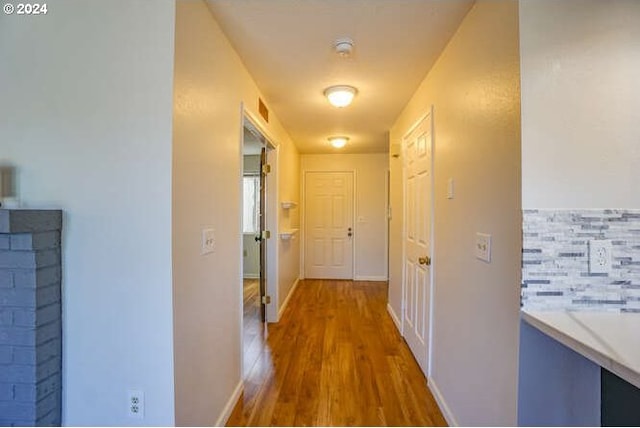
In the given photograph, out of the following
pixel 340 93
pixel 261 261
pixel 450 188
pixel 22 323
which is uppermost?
pixel 340 93

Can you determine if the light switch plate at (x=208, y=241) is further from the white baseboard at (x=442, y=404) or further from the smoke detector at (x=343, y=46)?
the white baseboard at (x=442, y=404)

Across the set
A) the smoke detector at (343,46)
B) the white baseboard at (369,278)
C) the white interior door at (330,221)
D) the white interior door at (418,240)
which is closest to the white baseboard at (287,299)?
the white interior door at (330,221)

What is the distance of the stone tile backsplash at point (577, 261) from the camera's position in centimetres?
117

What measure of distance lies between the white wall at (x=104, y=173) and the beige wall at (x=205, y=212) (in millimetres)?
66

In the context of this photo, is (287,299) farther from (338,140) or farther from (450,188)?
(450,188)

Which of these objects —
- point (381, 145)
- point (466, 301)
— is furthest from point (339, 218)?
point (466, 301)

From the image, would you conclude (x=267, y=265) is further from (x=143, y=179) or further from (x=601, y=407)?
(x=601, y=407)

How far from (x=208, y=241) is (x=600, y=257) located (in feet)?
5.62

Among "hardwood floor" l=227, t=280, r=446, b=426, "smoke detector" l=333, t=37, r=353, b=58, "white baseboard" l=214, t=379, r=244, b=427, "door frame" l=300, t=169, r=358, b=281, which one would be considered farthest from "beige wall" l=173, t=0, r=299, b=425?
"door frame" l=300, t=169, r=358, b=281

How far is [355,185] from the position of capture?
5.84m

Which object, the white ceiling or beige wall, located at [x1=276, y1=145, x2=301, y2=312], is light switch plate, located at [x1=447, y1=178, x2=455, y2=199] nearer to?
the white ceiling

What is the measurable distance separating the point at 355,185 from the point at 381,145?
0.98 m

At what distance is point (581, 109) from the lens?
1187 millimetres

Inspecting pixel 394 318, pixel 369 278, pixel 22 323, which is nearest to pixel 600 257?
pixel 22 323
